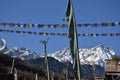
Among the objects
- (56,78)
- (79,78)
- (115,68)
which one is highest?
(79,78)

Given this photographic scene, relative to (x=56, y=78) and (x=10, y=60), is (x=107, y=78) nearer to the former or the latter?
(x=10, y=60)

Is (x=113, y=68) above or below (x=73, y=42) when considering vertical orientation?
below

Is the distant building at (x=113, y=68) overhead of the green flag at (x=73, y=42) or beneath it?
beneath

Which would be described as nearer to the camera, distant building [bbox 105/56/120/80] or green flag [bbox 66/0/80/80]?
green flag [bbox 66/0/80/80]

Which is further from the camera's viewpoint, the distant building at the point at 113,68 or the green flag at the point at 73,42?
the distant building at the point at 113,68

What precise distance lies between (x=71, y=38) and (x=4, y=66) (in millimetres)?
83008

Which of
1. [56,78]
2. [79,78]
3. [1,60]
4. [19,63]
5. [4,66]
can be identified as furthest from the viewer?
[56,78]

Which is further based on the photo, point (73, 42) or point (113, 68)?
point (113, 68)

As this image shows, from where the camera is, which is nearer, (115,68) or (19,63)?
(115,68)

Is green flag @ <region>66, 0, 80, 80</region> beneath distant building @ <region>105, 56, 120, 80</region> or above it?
above

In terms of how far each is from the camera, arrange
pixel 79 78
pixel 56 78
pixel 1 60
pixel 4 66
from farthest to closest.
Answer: pixel 56 78 < pixel 1 60 < pixel 4 66 < pixel 79 78

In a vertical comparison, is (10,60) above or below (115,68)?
below

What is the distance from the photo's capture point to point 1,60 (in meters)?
101

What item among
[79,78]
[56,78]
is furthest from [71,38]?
[56,78]
